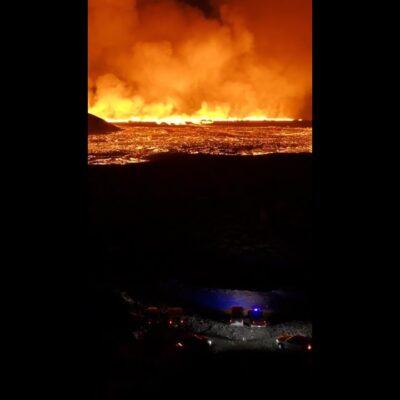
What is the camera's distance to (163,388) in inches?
163

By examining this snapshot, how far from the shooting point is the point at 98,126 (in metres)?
20.0

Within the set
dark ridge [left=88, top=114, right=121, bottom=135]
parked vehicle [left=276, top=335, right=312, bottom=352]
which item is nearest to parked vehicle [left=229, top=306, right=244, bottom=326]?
parked vehicle [left=276, top=335, right=312, bottom=352]

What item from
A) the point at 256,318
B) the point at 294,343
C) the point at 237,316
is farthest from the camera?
the point at 237,316

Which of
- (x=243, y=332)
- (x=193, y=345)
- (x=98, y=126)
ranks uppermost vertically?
(x=98, y=126)

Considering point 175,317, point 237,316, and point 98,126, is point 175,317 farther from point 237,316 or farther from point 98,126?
point 98,126

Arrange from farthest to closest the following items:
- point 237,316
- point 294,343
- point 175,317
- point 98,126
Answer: point 98,126 < point 237,316 < point 175,317 < point 294,343

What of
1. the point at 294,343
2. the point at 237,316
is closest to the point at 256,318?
the point at 237,316

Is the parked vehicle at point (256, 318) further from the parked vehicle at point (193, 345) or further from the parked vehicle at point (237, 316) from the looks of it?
the parked vehicle at point (193, 345)

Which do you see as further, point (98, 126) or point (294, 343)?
point (98, 126)
